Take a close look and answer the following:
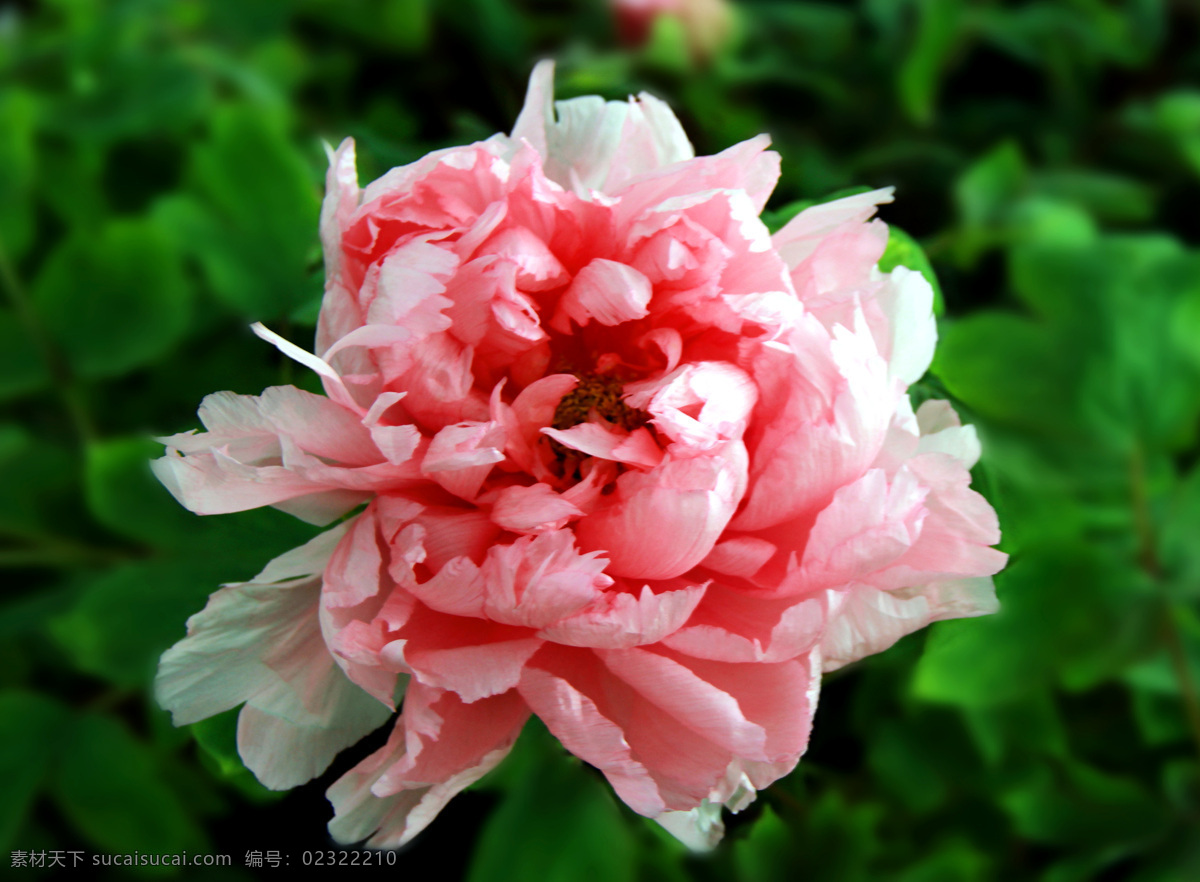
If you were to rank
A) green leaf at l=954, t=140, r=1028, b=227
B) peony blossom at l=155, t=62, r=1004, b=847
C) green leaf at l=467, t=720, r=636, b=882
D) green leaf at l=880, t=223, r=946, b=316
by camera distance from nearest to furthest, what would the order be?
peony blossom at l=155, t=62, r=1004, b=847 < green leaf at l=880, t=223, r=946, b=316 < green leaf at l=467, t=720, r=636, b=882 < green leaf at l=954, t=140, r=1028, b=227

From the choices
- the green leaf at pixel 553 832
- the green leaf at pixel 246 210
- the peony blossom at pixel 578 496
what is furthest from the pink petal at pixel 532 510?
the green leaf at pixel 246 210

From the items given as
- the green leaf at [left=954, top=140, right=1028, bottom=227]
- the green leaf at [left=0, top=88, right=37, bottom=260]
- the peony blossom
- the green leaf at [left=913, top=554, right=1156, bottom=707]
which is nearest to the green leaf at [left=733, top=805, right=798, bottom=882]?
the green leaf at [left=913, top=554, right=1156, bottom=707]

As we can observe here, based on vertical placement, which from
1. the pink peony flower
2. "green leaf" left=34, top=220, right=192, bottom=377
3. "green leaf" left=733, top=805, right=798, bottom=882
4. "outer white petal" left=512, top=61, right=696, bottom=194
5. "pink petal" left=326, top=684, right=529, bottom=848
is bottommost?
"green leaf" left=733, top=805, right=798, bottom=882

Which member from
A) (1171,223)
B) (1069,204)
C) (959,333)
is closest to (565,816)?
(959,333)

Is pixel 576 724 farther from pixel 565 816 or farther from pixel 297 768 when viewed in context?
pixel 565 816

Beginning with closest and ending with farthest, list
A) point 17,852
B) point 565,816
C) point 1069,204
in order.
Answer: point 565,816
point 17,852
point 1069,204

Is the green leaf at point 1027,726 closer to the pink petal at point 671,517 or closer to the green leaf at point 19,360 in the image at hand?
the pink petal at point 671,517

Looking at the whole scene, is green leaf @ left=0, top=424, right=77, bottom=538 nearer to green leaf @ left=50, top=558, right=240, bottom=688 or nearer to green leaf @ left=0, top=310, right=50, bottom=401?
green leaf @ left=0, top=310, right=50, bottom=401

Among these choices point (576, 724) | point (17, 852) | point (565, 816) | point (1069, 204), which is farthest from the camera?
point (1069, 204)
